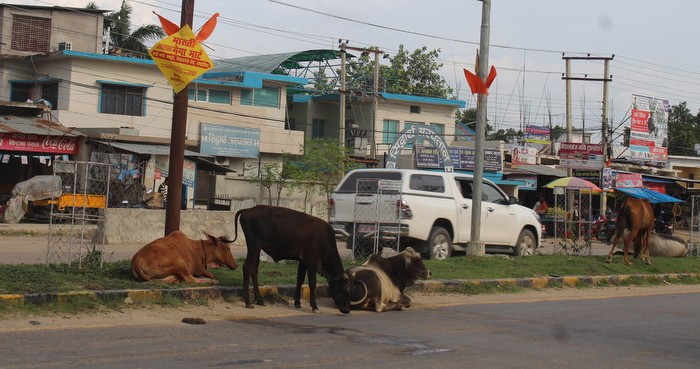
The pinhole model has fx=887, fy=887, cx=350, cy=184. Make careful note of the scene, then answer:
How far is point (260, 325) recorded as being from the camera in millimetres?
10336

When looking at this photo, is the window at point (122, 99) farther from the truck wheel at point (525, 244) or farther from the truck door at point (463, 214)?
the truck door at point (463, 214)

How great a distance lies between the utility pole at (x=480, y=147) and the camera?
59.6ft

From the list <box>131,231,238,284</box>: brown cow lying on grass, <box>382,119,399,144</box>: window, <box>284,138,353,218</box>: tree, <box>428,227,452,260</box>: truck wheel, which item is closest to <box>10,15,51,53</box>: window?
<box>284,138,353,218</box>: tree

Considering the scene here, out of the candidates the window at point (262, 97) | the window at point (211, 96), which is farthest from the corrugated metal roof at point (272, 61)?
the window at point (211, 96)

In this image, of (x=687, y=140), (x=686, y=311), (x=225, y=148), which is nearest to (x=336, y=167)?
(x=225, y=148)

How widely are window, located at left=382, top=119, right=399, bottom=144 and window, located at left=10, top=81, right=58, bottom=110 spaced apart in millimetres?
19583

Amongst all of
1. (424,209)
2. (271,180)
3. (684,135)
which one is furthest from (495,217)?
(684,135)

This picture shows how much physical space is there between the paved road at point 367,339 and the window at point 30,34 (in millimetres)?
33179

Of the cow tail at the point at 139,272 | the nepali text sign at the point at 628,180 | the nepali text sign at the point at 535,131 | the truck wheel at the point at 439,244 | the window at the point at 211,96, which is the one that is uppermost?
the nepali text sign at the point at 535,131

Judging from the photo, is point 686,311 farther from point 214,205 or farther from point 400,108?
point 400,108

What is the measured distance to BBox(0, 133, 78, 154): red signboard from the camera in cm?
3064

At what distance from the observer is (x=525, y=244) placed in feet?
68.1

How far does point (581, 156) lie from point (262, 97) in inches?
628

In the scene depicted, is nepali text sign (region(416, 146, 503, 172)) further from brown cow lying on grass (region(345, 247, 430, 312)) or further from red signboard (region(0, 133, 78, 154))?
brown cow lying on grass (region(345, 247, 430, 312))
